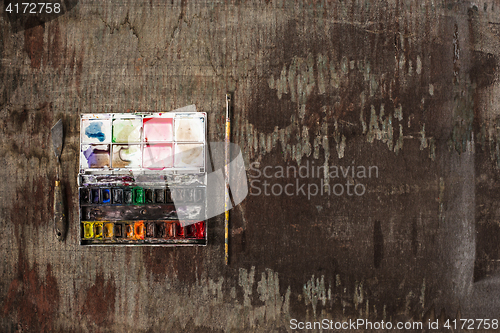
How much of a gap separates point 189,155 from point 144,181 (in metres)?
1.05

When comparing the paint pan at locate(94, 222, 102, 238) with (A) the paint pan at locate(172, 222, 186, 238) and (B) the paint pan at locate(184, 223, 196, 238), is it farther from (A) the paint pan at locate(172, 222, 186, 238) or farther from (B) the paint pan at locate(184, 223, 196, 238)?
(B) the paint pan at locate(184, 223, 196, 238)

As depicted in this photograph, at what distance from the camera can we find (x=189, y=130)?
6656 millimetres

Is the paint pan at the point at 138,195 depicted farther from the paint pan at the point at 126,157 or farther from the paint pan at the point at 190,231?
the paint pan at the point at 190,231

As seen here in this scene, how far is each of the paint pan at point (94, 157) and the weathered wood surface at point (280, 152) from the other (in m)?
0.23

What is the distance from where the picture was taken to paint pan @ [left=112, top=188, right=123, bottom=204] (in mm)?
6598

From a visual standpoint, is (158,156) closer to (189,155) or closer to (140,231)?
(189,155)

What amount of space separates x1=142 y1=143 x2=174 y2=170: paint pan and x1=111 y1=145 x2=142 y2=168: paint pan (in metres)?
0.12

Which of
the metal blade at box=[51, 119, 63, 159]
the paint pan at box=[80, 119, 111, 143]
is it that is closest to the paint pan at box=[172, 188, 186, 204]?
the paint pan at box=[80, 119, 111, 143]

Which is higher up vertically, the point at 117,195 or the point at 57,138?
the point at 57,138

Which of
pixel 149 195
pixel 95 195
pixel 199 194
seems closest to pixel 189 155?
pixel 199 194

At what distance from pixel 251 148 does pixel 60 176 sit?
3915 mm

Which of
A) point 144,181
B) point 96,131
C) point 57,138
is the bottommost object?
point 144,181

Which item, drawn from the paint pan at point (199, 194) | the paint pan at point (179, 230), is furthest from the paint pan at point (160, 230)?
the paint pan at point (199, 194)

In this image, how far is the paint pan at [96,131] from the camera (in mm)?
6664
